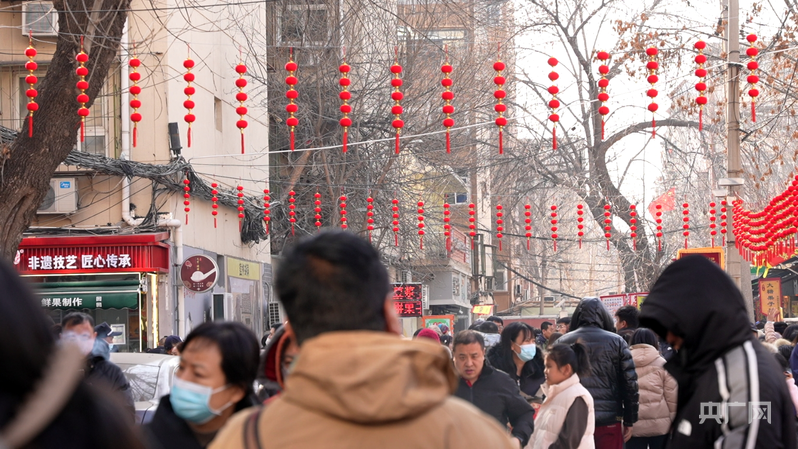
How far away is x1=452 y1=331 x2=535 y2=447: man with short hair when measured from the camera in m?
6.54

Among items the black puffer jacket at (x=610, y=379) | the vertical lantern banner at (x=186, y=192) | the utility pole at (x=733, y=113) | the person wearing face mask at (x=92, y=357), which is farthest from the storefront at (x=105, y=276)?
the black puffer jacket at (x=610, y=379)

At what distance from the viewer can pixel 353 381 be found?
1975 millimetres

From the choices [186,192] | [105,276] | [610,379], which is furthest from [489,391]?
[105,276]

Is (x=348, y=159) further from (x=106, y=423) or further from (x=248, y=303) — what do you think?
(x=106, y=423)

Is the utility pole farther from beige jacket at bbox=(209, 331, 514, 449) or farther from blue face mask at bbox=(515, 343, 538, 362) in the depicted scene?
beige jacket at bbox=(209, 331, 514, 449)

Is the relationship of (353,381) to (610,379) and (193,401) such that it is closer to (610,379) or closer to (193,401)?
(193,401)

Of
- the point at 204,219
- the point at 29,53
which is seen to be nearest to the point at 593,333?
the point at 29,53

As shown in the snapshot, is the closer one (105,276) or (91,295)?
(91,295)

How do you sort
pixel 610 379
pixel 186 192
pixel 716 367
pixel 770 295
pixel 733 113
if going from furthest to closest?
pixel 770 295, pixel 186 192, pixel 733 113, pixel 610 379, pixel 716 367

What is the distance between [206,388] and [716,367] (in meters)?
1.98

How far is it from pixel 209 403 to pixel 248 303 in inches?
816

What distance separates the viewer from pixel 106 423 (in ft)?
7.14


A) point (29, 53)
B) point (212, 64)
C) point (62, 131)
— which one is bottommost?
point (62, 131)

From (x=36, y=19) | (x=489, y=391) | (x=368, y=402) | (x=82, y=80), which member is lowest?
(x=489, y=391)
